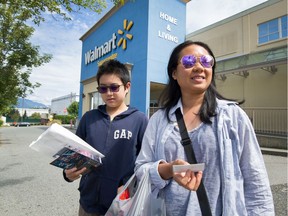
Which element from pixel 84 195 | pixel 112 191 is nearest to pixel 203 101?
pixel 112 191

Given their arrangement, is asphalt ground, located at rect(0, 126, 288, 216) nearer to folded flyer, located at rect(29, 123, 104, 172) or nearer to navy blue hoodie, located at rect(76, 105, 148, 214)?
navy blue hoodie, located at rect(76, 105, 148, 214)

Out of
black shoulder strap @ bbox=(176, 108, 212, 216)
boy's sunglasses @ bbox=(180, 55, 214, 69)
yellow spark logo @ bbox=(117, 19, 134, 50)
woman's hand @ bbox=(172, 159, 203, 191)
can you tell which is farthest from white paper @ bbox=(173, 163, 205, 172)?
yellow spark logo @ bbox=(117, 19, 134, 50)

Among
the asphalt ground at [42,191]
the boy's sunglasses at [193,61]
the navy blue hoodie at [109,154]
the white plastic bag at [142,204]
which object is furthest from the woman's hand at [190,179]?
the asphalt ground at [42,191]

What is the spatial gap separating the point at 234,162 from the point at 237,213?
0.26m

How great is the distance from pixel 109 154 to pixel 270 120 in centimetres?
1114

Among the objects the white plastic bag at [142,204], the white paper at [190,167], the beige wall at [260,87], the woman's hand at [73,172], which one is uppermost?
the beige wall at [260,87]

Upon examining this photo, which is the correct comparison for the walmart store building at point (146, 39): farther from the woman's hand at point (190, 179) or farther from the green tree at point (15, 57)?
the woman's hand at point (190, 179)

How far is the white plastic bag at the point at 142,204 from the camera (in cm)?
127

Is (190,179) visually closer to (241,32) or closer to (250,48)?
(250,48)

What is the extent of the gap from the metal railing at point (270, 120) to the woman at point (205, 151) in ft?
34.1

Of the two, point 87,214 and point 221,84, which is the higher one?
point 221,84

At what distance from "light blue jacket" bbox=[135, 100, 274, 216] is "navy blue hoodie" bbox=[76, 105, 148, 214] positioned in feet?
1.86

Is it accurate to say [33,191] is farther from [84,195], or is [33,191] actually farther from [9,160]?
[9,160]

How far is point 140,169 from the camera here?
1385 millimetres
